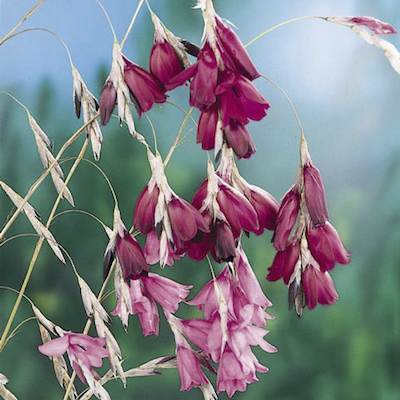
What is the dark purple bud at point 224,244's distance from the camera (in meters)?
0.60

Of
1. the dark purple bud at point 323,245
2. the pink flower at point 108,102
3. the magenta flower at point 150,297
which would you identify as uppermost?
the pink flower at point 108,102

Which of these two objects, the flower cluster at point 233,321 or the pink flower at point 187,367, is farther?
the pink flower at point 187,367

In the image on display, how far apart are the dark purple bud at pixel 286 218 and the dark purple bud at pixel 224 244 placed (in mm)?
64

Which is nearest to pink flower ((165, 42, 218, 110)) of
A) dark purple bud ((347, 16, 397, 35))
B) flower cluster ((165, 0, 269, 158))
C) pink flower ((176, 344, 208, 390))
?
flower cluster ((165, 0, 269, 158))

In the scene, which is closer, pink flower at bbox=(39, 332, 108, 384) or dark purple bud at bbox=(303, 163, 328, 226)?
dark purple bud at bbox=(303, 163, 328, 226)

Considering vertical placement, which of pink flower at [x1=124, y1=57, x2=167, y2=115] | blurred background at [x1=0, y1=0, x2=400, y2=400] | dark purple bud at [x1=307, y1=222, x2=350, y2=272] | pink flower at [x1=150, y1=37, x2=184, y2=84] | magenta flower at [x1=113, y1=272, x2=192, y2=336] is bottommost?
blurred background at [x1=0, y1=0, x2=400, y2=400]

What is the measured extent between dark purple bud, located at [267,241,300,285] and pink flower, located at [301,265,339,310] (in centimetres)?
1

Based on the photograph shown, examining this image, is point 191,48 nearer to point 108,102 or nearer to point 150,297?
point 108,102

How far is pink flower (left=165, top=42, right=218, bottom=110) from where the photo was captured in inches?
23.2

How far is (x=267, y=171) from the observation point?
1.33 metres

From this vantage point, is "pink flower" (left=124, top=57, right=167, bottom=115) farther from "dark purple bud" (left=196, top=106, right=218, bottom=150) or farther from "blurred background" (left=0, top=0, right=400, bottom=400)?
"blurred background" (left=0, top=0, right=400, bottom=400)

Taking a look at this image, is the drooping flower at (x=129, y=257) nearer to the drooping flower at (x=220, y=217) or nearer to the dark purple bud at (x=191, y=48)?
the drooping flower at (x=220, y=217)

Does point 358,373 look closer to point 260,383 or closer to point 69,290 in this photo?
point 260,383

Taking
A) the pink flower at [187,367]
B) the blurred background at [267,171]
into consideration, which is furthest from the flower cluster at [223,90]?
the blurred background at [267,171]
